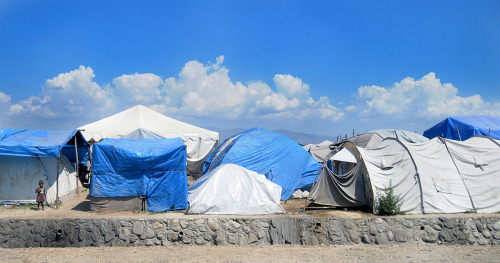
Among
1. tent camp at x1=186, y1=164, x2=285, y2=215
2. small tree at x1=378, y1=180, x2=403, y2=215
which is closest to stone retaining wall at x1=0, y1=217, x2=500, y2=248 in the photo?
small tree at x1=378, y1=180, x2=403, y2=215

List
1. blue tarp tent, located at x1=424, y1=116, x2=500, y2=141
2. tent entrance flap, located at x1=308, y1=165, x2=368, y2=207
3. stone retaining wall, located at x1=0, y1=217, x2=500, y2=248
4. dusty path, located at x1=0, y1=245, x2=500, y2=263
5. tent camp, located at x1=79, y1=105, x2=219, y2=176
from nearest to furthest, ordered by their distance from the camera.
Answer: dusty path, located at x1=0, y1=245, x2=500, y2=263
stone retaining wall, located at x1=0, y1=217, x2=500, y2=248
tent entrance flap, located at x1=308, y1=165, x2=368, y2=207
blue tarp tent, located at x1=424, y1=116, x2=500, y2=141
tent camp, located at x1=79, y1=105, x2=219, y2=176

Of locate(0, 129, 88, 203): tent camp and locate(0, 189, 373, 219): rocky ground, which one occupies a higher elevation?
locate(0, 129, 88, 203): tent camp

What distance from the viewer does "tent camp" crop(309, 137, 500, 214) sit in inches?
403

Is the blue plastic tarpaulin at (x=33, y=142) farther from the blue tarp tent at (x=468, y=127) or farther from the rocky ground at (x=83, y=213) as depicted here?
the blue tarp tent at (x=468, y=127)

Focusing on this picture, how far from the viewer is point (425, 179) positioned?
10.4m

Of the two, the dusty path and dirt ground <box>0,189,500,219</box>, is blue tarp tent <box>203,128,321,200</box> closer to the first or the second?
dirt ground <box>0,189,500,219</box>

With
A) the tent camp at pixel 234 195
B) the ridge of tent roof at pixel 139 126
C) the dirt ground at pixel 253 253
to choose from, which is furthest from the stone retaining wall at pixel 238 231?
Answer: the ridge of tent roof at pixel 139 126

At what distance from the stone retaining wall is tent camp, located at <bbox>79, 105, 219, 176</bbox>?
9618mm

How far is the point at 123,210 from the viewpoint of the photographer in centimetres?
1037

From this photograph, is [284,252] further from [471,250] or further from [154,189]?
[471,250]

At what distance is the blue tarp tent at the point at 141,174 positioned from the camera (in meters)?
10.2

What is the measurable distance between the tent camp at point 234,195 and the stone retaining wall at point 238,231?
0.60 meters

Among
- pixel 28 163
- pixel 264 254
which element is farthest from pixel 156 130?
pixel 264 254

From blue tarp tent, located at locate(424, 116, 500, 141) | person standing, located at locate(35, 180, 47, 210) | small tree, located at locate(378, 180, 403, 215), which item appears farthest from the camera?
blue tarp tent, located at locate(424, 116, 500, 141)
